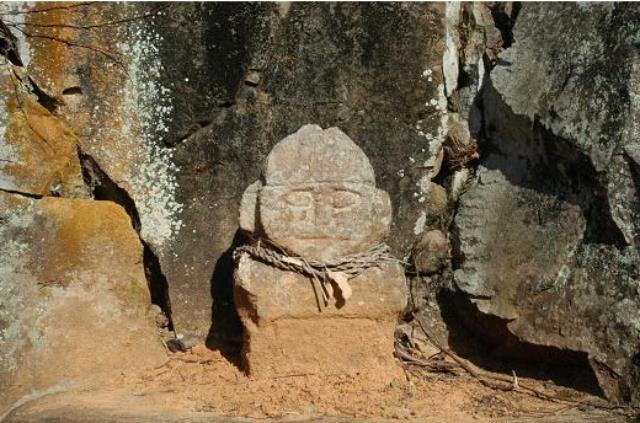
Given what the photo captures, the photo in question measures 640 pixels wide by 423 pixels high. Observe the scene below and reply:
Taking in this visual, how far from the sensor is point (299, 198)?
477cm

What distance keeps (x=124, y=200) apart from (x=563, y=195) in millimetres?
2259

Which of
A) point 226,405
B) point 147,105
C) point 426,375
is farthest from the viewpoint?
point 147,105

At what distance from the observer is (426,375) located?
5.05 meters

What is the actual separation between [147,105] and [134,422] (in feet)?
5.99

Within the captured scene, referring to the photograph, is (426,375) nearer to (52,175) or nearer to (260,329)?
(260,329)

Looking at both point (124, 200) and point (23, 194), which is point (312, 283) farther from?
point (23, 194)

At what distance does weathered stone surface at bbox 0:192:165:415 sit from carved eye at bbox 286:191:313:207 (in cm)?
91

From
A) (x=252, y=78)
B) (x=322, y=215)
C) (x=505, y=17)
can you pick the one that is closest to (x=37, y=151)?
(x=252, y=78)

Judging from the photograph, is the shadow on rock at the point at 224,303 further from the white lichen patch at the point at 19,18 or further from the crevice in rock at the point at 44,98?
the white lichen patch at the point at 19,18

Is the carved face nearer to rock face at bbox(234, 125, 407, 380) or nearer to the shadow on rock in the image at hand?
rock face at bbox(234, 125, 407, 380)

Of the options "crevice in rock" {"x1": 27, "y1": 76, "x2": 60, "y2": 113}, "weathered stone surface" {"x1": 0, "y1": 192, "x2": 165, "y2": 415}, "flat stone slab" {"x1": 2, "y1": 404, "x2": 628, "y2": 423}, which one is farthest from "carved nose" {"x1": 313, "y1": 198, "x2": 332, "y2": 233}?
"crevice in rock" {"x1": 27, "y1": 76, "x2": 60, "y2": 113}

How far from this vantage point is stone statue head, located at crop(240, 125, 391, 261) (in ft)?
15.5

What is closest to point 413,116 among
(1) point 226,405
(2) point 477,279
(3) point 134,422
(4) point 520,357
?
(2) point 477,279

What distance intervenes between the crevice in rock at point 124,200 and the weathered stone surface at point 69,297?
22 cm
